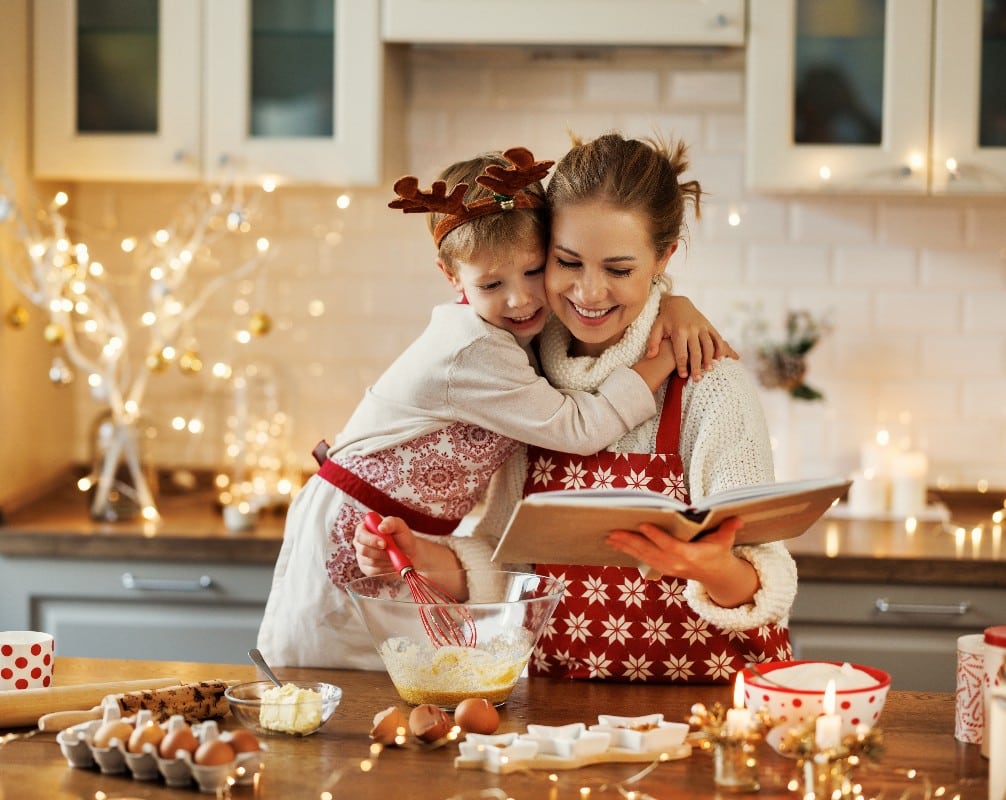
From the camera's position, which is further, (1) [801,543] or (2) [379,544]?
(1) [801,543]

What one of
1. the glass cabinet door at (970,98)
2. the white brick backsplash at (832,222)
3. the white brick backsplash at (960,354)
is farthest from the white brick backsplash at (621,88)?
the white brick backsplash at (960,354)

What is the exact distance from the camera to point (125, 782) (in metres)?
1.39

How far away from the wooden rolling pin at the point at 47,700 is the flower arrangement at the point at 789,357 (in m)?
1.95

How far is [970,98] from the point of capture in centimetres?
292

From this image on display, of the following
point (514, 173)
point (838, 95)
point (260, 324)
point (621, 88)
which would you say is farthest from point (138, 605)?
point (838, 95)

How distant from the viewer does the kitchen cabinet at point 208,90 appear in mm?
3023

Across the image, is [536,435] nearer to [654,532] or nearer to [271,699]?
[654,532]

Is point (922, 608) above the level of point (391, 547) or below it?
below

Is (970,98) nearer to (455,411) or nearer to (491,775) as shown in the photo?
(455,411)

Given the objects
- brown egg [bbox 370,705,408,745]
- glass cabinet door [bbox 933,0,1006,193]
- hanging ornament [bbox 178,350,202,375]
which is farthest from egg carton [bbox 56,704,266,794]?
glass cabinet door [bbox 933,0,1006,193]

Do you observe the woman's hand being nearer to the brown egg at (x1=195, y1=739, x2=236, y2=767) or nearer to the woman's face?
the woman's face

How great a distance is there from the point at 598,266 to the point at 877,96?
1.42 meters

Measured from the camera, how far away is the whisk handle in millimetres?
1784

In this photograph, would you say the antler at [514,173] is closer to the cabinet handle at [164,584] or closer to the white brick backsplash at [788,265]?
the cabinet handle at [164,584]
